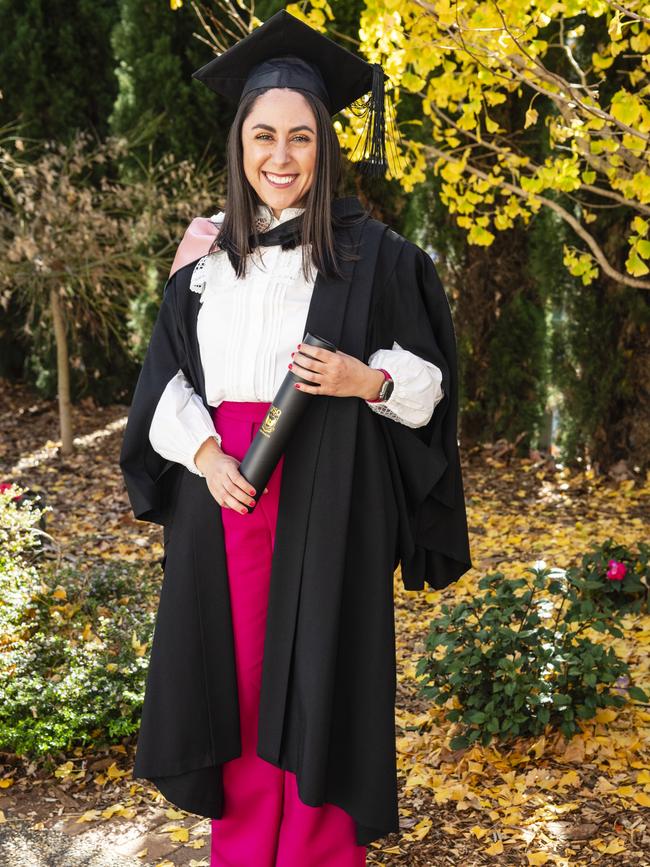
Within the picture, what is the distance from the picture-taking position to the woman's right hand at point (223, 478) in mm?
1979

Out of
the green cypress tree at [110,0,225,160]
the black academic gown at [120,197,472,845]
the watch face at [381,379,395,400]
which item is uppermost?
the green cypress tree at [110,0,225,160]

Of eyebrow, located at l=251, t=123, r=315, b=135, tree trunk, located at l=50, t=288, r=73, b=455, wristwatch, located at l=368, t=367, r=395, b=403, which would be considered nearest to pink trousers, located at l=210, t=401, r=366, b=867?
wristwatch, located at l=368, t=367, r=395, b=403

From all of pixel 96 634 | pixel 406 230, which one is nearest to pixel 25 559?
pixel 96 634

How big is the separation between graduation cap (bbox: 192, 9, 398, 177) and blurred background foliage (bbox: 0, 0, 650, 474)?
3532 mm

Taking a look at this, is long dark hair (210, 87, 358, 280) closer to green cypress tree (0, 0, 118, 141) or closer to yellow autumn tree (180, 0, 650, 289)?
yellow autumn tree (180, 0, 650, 289)

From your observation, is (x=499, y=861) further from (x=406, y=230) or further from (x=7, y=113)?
(x=7, y=113)

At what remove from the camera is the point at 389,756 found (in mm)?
2111

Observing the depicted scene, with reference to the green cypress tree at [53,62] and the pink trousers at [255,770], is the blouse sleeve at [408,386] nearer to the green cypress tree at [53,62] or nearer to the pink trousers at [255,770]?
the pink trousers at [255,770]

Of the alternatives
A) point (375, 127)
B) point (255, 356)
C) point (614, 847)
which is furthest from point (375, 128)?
point (614, 847)

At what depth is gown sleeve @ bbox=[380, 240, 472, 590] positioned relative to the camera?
83.1 inches

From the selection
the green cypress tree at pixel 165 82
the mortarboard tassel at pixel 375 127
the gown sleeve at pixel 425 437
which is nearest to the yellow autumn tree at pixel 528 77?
the mortarboard tassel at pixel 375 127

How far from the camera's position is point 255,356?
2074 mm

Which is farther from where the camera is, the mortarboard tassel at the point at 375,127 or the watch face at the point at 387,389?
the mortarboard tassel at the point at 375,127

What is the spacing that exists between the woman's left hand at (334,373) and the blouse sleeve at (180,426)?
0.30 m
